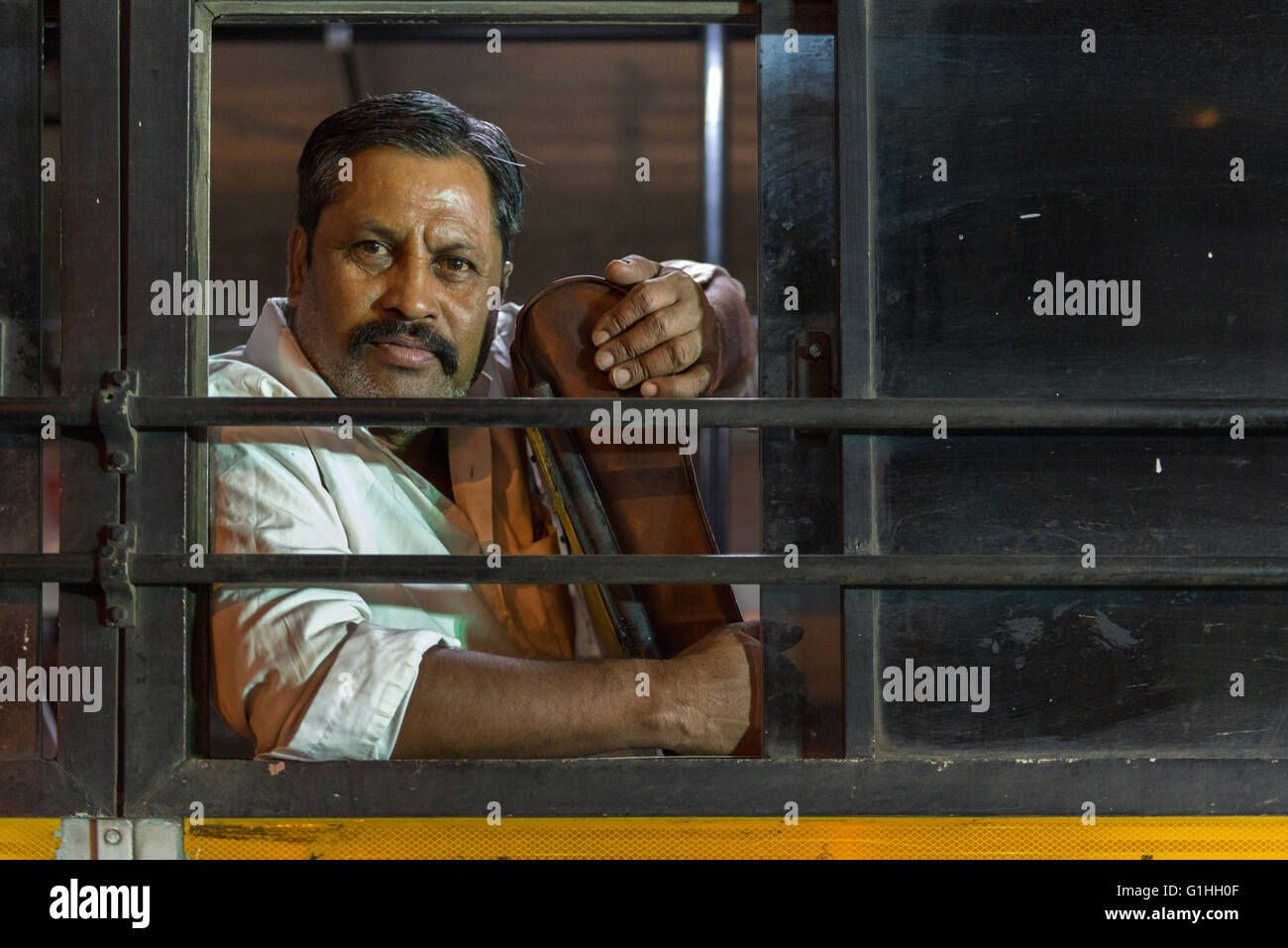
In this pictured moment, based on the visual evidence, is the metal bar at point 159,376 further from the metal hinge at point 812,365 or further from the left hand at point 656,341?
the metal hinge at point 812,365

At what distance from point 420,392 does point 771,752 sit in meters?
0.89

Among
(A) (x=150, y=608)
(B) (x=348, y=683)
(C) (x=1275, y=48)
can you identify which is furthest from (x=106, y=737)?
(C) (x=1275, y=48)

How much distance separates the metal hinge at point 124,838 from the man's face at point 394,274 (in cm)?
77

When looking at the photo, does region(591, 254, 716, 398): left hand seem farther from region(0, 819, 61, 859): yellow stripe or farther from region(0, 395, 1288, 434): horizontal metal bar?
region(0, 819, 61, 859): yellow stripe

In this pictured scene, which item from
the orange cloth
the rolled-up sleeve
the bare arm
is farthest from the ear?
the bare arm

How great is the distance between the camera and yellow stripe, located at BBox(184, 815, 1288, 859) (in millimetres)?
1294

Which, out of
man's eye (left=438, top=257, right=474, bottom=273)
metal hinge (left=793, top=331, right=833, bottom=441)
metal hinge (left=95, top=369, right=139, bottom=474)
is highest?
man's eye (left=438, top=257, right=474, bottom=273)

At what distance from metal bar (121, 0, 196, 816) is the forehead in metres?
0.48

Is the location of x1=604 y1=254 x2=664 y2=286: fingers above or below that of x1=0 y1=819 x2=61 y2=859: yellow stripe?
above

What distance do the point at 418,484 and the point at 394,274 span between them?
1.20 feet

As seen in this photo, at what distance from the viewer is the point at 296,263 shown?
6.49 ft

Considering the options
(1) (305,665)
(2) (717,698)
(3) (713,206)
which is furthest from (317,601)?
(3) (713,206)

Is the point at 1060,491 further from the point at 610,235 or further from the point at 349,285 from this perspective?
the point at 610,235

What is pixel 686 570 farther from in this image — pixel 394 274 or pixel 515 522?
pixel 394 274
